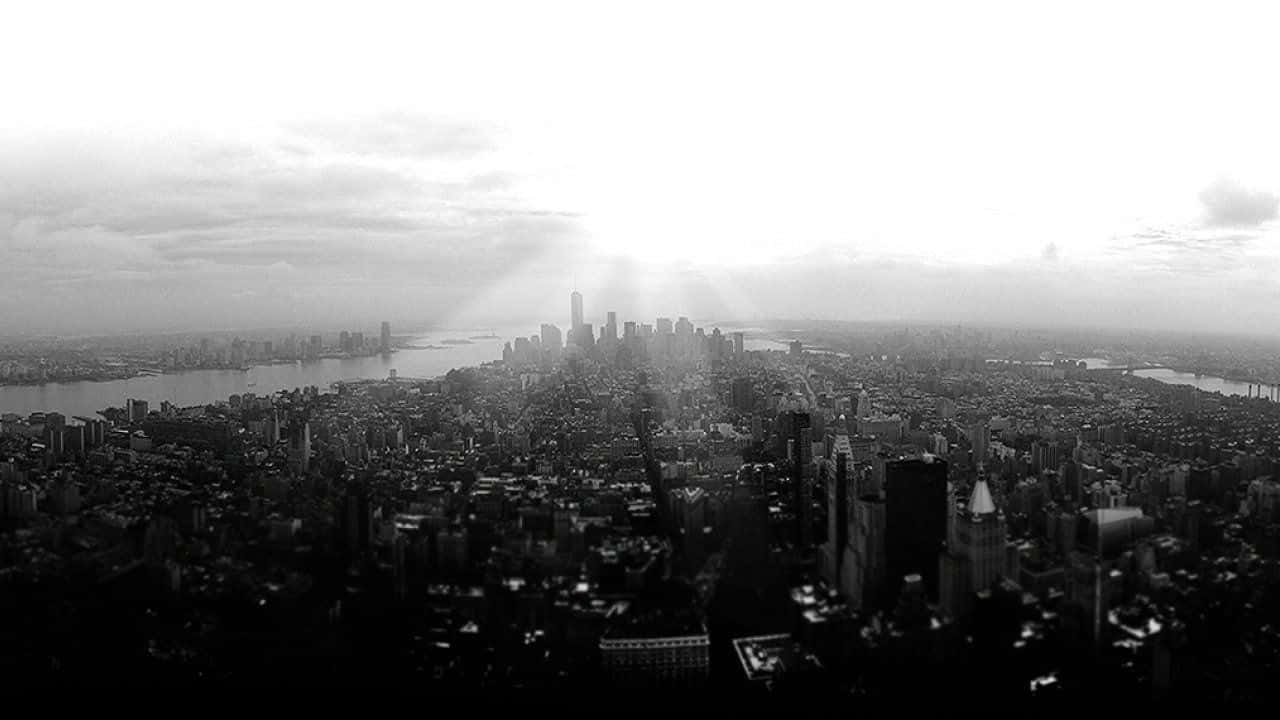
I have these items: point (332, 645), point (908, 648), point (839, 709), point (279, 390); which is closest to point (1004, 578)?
point (908, 648)

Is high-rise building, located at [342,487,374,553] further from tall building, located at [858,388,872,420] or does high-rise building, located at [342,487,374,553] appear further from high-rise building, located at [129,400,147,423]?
tall building, located at [858,388,872,420]

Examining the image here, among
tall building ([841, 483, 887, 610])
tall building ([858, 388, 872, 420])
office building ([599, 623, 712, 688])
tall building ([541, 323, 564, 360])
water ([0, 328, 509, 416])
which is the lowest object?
office building ([599, 623, 712, 688])

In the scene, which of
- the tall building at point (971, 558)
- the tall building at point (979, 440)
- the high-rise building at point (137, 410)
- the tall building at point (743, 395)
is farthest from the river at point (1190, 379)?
the high-rise building at point (137, 410)

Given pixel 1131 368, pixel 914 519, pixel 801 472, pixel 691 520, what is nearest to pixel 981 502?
pixel 914 519

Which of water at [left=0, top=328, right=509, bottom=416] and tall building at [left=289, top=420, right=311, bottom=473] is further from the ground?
water at [left=0, top=328, right=509, bottom=416]

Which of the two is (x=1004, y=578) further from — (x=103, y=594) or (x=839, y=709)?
(x=103, y=594)

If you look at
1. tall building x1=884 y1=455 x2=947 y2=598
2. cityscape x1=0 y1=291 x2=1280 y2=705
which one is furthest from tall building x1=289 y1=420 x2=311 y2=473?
tall building x1=884 y1=455 x2=947 y2=598

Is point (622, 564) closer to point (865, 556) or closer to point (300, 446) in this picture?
point (865, 556)
